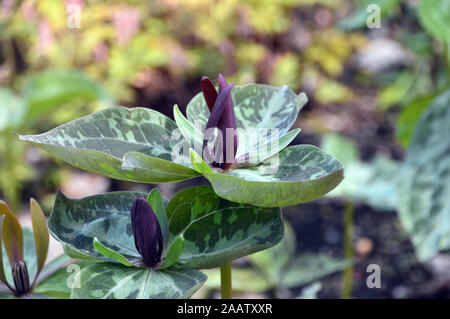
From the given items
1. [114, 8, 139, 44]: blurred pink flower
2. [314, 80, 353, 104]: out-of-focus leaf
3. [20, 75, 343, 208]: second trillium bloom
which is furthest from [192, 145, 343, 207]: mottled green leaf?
[314, 80, 353, 104]: out-of-focus leaf

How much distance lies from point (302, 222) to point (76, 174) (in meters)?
0.74

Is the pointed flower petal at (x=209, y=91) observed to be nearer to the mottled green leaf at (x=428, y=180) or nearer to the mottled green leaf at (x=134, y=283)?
the mottled green leaf at (x=134, y=283)

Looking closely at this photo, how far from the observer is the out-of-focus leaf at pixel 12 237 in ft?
0.89

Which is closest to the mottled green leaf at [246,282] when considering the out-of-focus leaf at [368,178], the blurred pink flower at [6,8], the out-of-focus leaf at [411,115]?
the out-of-focus leaf at [368,178]

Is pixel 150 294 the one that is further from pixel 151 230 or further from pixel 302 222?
pixel 302 222

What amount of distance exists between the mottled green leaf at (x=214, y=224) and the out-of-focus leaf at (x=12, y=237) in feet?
0.28

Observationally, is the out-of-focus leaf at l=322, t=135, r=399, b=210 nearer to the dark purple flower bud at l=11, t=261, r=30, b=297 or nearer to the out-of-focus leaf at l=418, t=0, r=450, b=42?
the out-of-focus leaf at l=418, t=0, r=450, b=42

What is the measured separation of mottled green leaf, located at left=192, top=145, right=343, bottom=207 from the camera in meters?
0.22

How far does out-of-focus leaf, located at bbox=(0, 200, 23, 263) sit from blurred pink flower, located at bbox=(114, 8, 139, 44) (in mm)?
1460

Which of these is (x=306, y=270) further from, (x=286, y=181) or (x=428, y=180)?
(x=286, y=181)

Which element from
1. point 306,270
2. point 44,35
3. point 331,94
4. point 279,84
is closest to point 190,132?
point 306,270

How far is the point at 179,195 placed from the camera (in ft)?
0.90

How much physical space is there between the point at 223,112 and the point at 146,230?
72 mm
